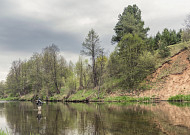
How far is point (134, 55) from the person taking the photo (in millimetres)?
44531

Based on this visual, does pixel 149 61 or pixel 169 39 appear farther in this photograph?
pixel 169 39

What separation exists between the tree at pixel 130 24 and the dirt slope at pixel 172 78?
12.2m

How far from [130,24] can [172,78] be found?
20.6 m

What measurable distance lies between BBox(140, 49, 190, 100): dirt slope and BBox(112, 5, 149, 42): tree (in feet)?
40.2

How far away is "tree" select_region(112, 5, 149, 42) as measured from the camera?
168ft

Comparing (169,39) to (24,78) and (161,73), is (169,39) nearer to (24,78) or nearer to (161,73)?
(161,73)

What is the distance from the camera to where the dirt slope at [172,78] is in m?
36.2

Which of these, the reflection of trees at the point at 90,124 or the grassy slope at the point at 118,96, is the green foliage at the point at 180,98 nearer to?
the grassy slope at the point at 118,96

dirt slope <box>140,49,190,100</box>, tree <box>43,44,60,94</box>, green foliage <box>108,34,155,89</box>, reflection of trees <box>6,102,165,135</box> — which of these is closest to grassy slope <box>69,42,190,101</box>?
dirt slope <box>140,49,190,100</box>

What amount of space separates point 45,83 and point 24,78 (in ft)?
80.1

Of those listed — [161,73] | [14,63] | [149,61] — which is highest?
[14,63]

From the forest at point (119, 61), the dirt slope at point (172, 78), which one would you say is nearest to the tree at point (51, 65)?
the forest at point (119, 61)

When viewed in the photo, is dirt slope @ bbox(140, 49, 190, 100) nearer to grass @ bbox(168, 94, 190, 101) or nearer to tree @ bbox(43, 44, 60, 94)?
grass @ bbox(168, 94, 190, 101)

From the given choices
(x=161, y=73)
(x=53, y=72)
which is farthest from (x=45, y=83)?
(x=161, y=73)
